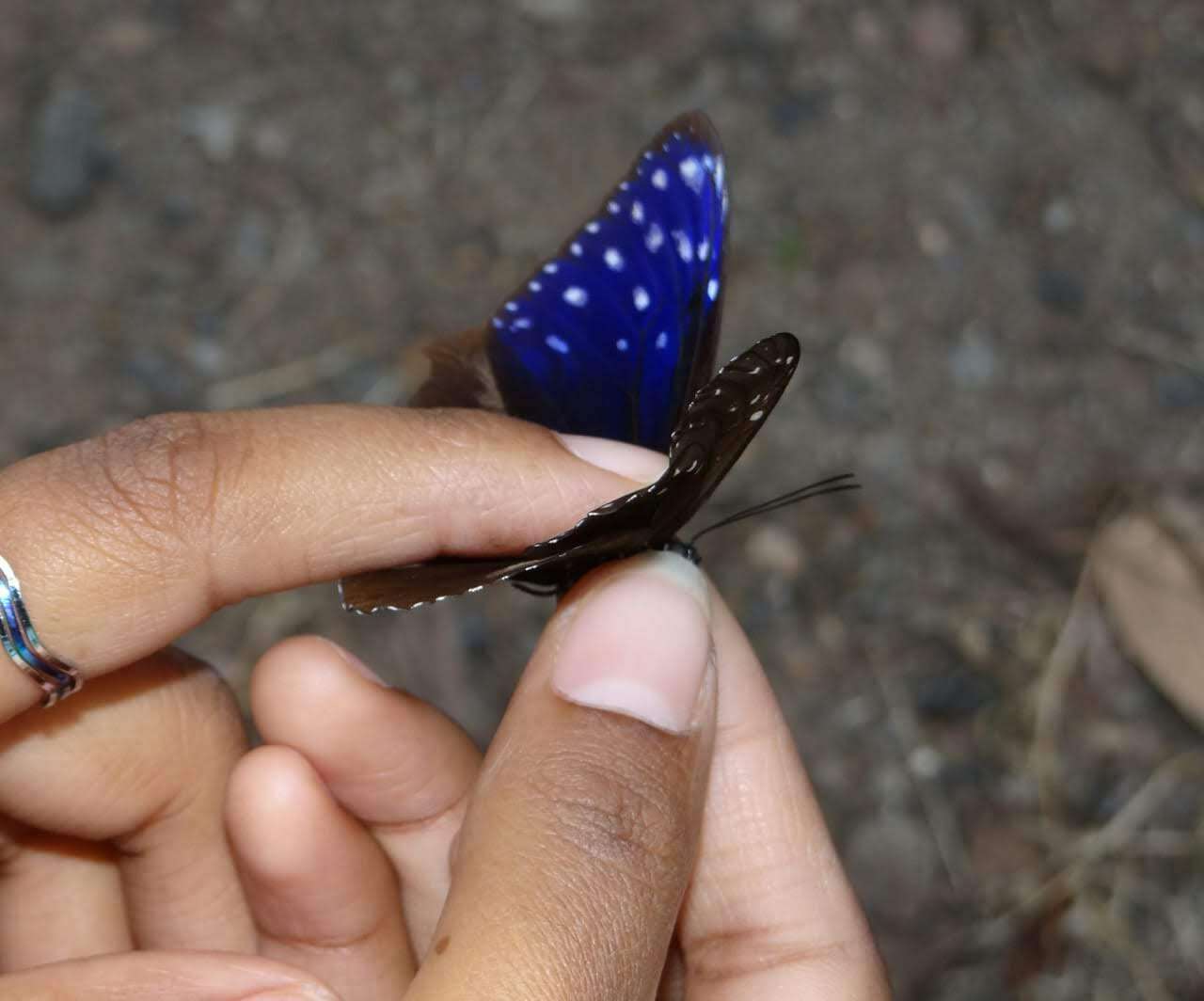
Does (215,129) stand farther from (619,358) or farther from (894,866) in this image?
(894,866)

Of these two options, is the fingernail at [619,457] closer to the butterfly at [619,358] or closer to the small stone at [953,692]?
the butterfly at [619,358]

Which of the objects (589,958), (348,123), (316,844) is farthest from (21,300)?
(589,958)

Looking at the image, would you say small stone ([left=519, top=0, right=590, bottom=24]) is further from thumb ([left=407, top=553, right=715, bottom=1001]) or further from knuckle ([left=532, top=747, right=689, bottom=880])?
knuckle ([left=532, top=747, right=689, bottom=880])

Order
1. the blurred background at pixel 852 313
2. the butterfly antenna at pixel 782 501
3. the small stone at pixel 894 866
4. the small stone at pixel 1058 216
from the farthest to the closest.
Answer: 1. the small stone at pixel 1058 216
2. the blurred background at pixel 852 313
3. the small stone at pixel 894 866
4. the butterfly antenna at pixel 782 501

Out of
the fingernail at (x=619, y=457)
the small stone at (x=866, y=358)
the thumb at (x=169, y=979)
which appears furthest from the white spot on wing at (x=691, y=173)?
the small stone at (x=866, y=358)

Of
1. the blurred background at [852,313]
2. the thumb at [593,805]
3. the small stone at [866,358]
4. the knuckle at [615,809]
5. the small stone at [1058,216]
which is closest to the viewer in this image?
the thumb at [593,805]

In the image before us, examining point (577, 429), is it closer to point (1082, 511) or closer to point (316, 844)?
point (316, 844)

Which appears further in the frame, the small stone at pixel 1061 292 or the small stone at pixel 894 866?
the small stone at pixel 1061 292
